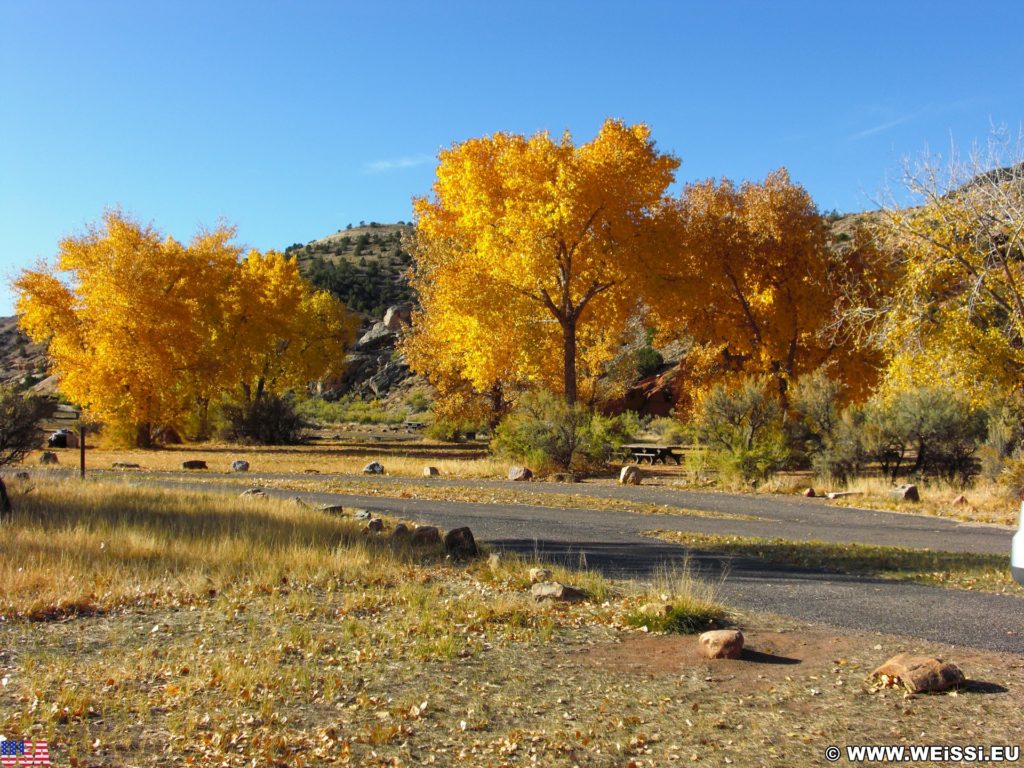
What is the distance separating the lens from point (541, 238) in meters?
24.4

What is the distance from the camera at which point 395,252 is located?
8994cm

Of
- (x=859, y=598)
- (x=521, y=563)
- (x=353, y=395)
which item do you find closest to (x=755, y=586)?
(x=859, y=598)

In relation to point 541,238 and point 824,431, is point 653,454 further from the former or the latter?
point 541,238

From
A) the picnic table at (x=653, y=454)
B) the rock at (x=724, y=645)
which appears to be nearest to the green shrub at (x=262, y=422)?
the picnic table at (x=653, y=454)

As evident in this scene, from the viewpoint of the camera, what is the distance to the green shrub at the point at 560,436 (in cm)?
2358

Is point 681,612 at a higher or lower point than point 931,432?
lower

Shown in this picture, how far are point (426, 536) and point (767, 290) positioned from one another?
19242 millimetres

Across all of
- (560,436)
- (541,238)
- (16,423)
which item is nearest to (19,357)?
(16,423)

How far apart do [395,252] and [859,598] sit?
84599 mm

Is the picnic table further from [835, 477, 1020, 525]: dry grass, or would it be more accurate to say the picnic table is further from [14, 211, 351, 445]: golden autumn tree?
[14, 211, 351, 445]: golden autumn tree

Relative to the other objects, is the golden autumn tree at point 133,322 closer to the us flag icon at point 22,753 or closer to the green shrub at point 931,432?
the green shrub at point 931,432

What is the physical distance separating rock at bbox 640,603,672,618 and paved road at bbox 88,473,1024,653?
105 cm

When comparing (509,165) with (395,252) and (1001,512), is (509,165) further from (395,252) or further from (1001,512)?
(395,252)

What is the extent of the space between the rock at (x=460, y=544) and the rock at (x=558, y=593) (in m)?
2.34
